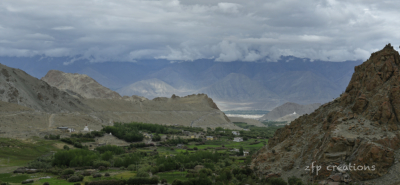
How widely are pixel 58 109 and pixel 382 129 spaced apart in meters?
123

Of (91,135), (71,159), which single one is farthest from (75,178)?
(91,135)

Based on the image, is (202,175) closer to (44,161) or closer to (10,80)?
(44,161)

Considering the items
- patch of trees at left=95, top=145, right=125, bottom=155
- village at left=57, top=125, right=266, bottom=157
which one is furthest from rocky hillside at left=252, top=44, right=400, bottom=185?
village at left=57, top=125, right=266, bottom=157

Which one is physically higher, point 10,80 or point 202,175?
point 10,80

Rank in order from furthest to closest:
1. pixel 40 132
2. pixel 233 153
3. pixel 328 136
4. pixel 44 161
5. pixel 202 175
Answer: pixel 40 132 < pixel 233 153 < pixel 44 161 < pixel 202 175 < pixel 328 136

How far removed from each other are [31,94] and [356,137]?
124275mm

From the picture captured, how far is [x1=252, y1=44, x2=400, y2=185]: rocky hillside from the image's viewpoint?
3850 centimetres

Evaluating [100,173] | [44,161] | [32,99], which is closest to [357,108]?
[100,173]

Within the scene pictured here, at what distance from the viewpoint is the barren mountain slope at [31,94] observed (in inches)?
5012

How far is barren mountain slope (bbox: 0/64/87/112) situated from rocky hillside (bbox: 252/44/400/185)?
101506 mm

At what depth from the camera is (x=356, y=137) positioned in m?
41.3

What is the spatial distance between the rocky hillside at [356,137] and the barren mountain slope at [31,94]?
101506 millimetres

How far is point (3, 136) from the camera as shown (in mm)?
87438

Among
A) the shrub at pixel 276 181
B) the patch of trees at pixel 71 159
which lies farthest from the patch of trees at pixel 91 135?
the shrub at pixel 276 181
